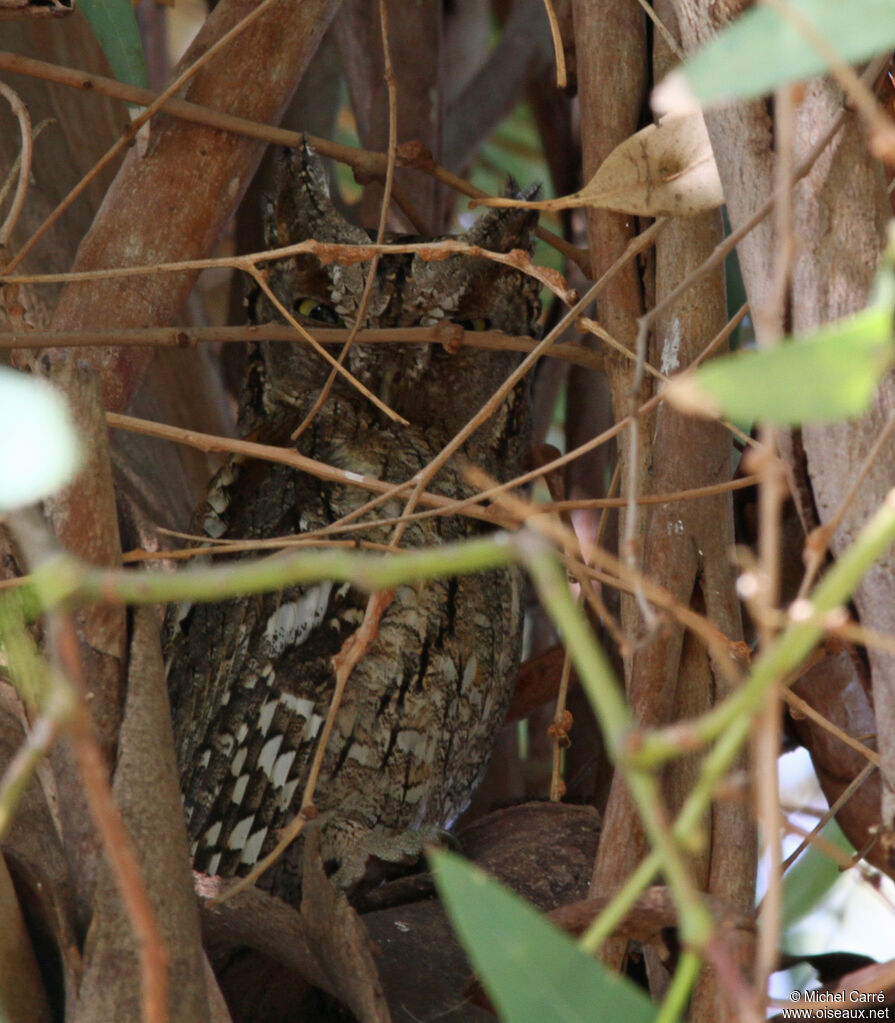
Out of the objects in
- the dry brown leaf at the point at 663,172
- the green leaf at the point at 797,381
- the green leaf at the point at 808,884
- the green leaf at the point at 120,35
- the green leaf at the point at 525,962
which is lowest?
the green leaf at the point at 808,884

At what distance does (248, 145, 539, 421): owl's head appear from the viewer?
1.63 m

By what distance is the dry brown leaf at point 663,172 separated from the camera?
3.36 feet

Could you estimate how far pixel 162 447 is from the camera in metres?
1.85

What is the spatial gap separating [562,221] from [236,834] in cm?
123

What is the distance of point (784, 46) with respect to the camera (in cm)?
44

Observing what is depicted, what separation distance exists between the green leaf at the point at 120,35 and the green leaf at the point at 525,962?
1118 mm

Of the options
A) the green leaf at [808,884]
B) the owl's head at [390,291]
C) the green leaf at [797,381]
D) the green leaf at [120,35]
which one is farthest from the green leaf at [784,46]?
the green leaf at [808,884]

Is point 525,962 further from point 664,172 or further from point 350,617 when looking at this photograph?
point 350,617

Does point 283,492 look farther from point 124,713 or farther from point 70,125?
point 124,713

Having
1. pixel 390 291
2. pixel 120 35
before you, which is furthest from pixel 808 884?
pixel 120 35

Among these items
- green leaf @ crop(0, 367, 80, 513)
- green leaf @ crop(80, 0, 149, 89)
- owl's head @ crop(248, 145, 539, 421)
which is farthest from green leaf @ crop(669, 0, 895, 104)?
owl's head @ crop(248, 145, 539, 421)

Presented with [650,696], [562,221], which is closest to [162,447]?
[562,221]

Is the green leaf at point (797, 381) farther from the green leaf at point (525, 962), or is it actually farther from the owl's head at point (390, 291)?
the owl's head at point (390, 291)

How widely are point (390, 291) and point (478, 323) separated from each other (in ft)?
0.50
